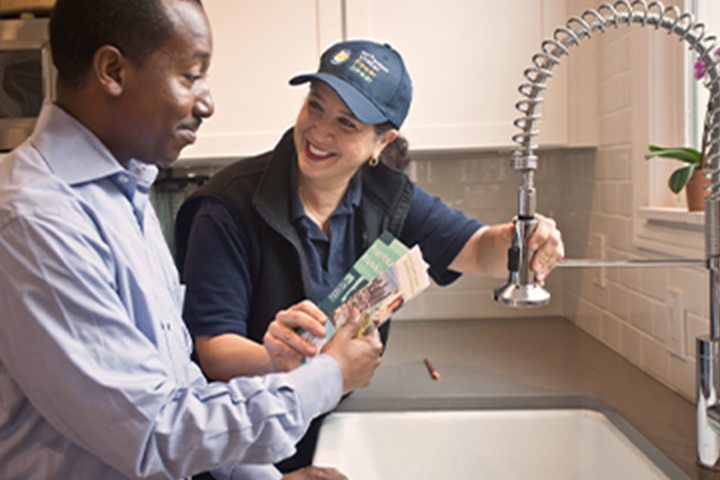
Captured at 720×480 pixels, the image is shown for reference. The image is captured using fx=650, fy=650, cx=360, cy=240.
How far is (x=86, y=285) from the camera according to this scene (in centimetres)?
62

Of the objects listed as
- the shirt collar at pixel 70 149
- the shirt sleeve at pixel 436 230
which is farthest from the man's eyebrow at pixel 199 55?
the shirt sleeve at pixel 436 230

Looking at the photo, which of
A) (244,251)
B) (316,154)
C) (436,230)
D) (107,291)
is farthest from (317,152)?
(107,291)

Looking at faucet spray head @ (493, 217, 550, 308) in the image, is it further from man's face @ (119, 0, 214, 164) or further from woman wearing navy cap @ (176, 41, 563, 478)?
man's face @ (119, 0, 214, 164)

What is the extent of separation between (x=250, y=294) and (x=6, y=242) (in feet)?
2.34

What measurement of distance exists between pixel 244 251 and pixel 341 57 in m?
0.43

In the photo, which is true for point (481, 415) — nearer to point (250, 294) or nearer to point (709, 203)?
point (250, 294)

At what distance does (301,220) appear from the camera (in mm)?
1316

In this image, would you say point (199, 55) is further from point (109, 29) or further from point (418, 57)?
point (418, 57)

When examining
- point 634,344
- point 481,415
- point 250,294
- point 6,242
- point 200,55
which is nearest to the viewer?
point 6,242

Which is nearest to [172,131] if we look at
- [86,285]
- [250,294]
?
[86,285]

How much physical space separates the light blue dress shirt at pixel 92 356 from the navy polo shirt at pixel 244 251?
41 cm

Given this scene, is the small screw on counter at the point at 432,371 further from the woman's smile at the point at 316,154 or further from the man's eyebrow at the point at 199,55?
the man's eyebrow at the point at 199,55

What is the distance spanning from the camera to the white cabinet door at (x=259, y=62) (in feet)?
6.12

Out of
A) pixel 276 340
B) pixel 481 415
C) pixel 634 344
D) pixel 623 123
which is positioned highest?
pixel 623 123
